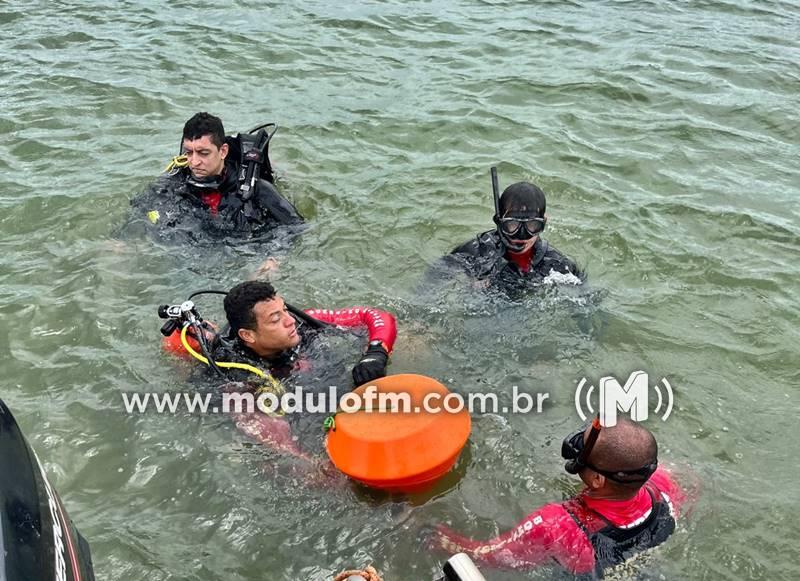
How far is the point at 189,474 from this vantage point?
14.0 ft

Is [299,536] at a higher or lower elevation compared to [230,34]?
lower

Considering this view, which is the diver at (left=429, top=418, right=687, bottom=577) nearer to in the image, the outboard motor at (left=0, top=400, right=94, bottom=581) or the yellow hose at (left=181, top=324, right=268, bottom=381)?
the yellow hose at (left=181, top=324, right=268, bottom=381)

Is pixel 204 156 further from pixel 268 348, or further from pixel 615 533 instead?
pixel 615 533

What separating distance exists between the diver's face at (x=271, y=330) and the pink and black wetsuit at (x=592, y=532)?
1.78 metres

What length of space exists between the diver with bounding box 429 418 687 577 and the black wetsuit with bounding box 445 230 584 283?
2.26 m

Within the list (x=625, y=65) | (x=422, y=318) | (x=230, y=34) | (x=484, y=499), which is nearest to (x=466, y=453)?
(x=484, y=499)

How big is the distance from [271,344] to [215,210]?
8.01ft

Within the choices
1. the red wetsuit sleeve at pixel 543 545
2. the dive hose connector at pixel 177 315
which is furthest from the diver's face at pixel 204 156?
the red wetsuit sleeve at pixel 543 545

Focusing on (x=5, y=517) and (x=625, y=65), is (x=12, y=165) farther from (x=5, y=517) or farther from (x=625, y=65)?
(x=625, y=65)

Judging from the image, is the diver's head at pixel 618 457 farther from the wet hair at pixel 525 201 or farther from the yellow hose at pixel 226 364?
the wet hair at pixel 525 201

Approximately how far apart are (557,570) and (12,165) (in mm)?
6876

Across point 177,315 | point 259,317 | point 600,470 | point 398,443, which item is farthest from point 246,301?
point 600,470

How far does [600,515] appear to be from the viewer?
3352 mm

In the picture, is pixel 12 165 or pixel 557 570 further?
pixel 12 165
